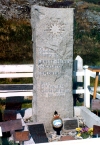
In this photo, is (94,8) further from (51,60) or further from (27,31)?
(51,60)

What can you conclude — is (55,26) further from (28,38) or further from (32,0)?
(32,0)

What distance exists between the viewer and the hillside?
16828mm

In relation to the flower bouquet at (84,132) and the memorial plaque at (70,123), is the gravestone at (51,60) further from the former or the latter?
the flower bouquet at (84,132)

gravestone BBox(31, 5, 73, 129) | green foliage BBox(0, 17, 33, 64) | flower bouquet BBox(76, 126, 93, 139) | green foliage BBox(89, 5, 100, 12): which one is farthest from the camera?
green foliage BBox(89, 5, 100, 12)

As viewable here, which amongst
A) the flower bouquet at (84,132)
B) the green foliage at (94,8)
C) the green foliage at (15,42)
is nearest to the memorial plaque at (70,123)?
the flower bouquet at (84,132)

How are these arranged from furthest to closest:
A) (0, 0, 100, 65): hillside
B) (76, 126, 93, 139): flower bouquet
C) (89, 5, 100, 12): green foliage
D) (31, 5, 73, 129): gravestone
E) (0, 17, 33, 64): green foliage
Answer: (89, 5, 100, 12): green foliage, (0, 0, 100, 65): hillside, (0, 17, 33, 64): green foliage, (31, 5, 73, 129): gravestone, (76, 126, 93, 139): flower bouquet

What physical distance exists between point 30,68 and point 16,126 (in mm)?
3741

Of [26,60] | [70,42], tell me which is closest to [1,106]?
[70,42]

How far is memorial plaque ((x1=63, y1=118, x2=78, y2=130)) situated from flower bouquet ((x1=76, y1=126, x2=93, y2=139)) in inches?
7.1

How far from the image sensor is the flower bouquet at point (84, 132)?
730 cm

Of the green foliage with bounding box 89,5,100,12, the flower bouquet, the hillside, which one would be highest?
the green foliage with bounding box 89,5,100,12

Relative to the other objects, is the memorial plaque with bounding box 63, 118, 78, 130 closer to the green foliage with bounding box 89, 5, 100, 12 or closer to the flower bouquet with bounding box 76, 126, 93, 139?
the flower bouquet with bounding box 76, 126, 93, 139

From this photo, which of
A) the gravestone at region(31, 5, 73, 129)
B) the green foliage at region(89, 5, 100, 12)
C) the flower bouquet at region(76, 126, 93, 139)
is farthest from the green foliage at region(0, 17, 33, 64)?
the flower bouquet at region(76, 126, 93, 139)

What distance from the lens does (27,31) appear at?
17.7m
